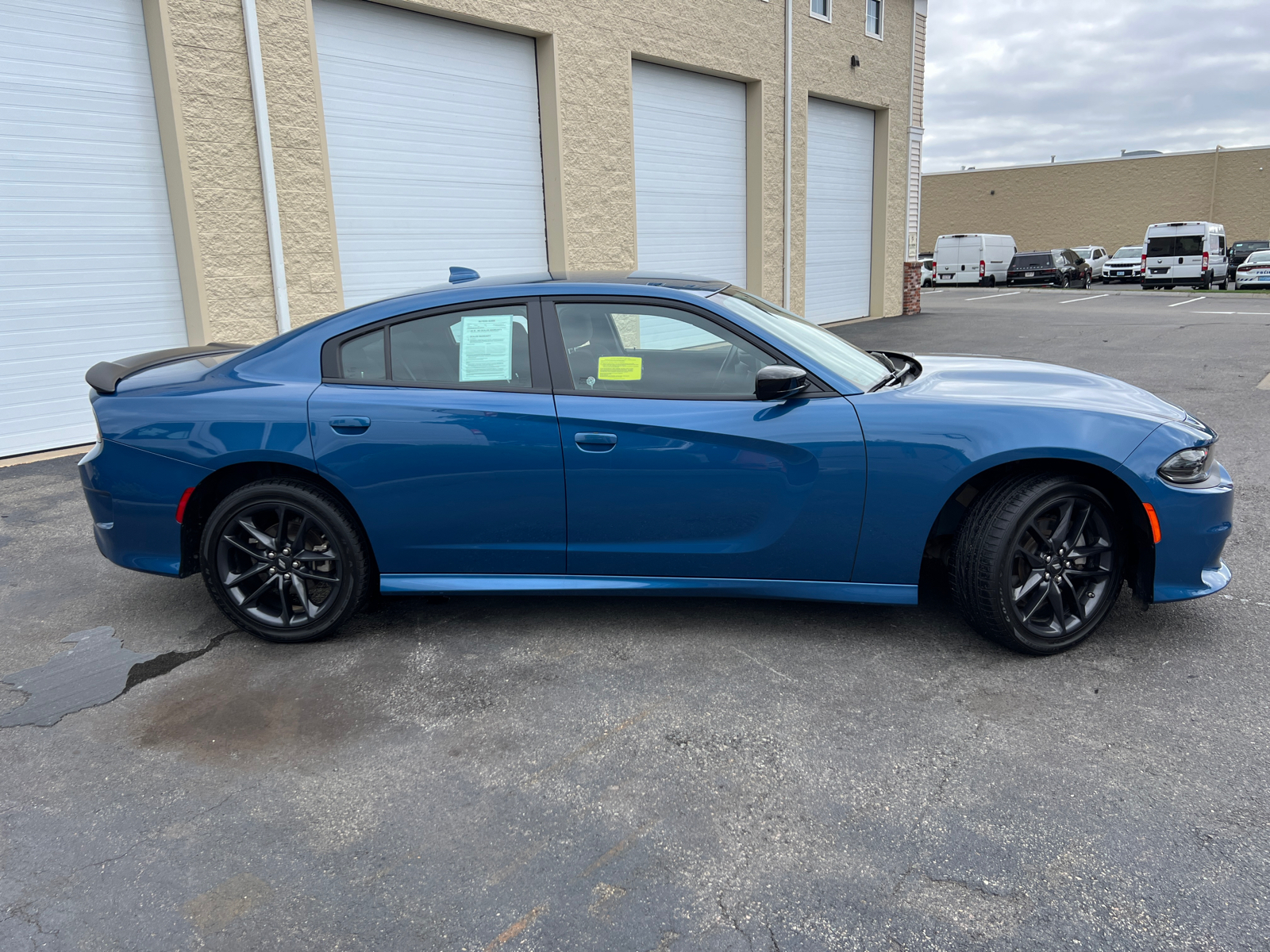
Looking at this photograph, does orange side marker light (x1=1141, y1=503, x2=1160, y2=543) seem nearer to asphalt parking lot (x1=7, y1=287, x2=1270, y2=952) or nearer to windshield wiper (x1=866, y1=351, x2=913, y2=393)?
asphalt parking lot (x1=7, y1=287, x2=1270, y2=952)

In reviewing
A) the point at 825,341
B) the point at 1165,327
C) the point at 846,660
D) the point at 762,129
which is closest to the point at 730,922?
the point at 846,660

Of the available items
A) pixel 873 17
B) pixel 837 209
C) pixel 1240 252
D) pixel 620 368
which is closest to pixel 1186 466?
pixel 620 368

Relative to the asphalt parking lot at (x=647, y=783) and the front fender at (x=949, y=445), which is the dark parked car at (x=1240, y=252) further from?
the front fender at (x=949, y=445)

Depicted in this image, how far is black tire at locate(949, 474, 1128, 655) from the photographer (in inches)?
133

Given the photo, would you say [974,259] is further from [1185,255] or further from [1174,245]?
[1185,255]

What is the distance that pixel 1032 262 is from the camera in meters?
33.8

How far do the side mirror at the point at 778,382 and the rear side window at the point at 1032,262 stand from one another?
34235 millimetres

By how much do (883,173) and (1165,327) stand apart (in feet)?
19.9

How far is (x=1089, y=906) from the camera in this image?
2.20 m

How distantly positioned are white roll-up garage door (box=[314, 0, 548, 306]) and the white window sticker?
6355mm

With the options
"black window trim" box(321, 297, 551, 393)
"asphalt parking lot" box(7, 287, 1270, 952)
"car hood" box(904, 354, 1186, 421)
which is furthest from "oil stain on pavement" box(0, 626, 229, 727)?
"car hood" box(904, 354, 1186, 421)

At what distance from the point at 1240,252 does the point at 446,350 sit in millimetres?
39483

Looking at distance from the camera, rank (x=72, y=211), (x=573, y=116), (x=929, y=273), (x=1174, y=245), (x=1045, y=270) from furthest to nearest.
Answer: (x=929, y=273) → (x=1045, y=270) → (x=1174, y=245) → (x=573, y=116) → (x=72, y=211)

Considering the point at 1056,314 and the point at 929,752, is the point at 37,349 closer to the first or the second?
the point at 929,752
